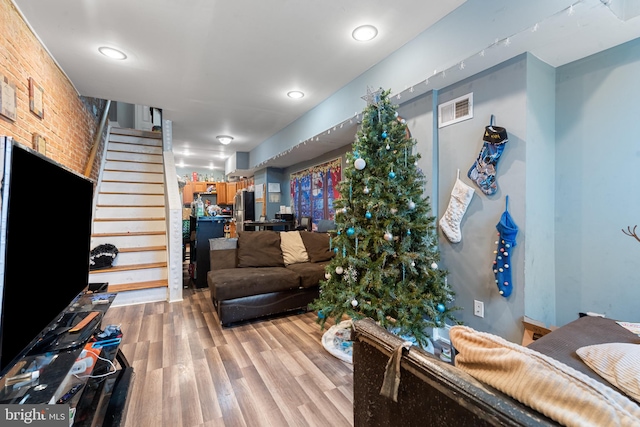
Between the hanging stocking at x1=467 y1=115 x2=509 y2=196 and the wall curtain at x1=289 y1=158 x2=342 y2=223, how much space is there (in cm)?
258

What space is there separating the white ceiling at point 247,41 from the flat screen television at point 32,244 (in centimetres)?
169

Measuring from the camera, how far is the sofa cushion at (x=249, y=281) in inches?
101

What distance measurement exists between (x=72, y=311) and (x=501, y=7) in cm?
304

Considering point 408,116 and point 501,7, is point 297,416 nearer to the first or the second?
point 408,116

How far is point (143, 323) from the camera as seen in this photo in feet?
8.90

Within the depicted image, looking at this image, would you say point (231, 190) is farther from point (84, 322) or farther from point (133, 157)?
point (84, 322)

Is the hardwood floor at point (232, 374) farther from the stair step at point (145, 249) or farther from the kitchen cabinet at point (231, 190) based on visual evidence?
the kitchen cabinet at point (231, 190)

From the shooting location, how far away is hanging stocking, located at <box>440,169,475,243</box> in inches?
87.0

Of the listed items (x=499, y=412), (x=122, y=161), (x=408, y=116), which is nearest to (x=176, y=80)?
(x=122, y=161)

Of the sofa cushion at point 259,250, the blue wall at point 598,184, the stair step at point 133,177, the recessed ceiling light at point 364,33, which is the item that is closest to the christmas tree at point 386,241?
the recessed ceiling light at point 364,33

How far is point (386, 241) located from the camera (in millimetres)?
2092

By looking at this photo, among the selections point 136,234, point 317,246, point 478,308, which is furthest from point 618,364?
point 136,234

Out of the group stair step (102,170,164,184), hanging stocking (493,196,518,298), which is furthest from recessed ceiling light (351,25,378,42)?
stair step (102,170,164,184)

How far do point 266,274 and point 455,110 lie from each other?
232 centimetres
